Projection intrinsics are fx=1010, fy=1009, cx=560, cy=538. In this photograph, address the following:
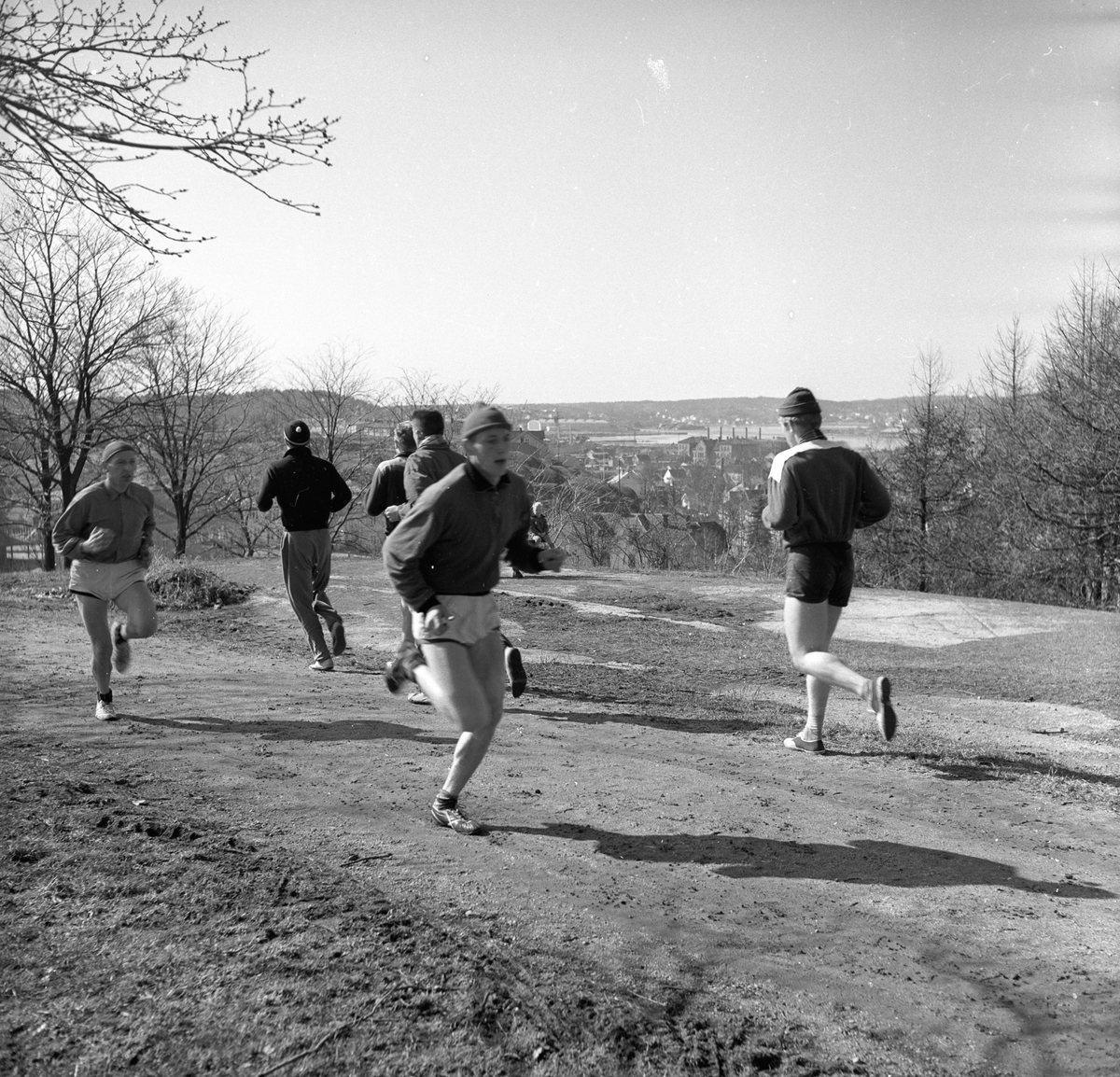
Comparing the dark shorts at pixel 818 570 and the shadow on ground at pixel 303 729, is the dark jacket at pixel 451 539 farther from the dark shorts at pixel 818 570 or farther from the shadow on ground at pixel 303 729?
the shadow on ground at pixel 303 729

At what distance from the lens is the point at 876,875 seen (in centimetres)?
440

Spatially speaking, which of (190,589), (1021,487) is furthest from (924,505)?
(190,589)

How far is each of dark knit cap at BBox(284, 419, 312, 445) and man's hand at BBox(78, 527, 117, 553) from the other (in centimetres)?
185

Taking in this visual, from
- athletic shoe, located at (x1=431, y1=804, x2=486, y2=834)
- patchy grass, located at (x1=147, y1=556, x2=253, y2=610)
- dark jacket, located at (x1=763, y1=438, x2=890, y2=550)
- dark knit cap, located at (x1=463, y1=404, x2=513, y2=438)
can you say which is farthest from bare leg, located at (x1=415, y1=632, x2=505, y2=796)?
patchy grass, located at (x1=147, y1=556, x2=253, y2=610)

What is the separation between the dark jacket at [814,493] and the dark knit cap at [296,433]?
4.23m

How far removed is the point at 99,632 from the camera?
7004 mm

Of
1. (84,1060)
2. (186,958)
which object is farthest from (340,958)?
(84,1060)

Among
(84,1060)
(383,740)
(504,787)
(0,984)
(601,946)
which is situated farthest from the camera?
(383,740)

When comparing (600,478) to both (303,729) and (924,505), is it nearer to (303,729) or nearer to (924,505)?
(924,505)

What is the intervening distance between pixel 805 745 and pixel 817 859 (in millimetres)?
1957

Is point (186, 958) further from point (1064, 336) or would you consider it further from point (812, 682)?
point (1064, 336)

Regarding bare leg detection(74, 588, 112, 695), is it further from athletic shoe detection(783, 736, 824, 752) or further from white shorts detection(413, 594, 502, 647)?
athletic shoe detection(783, 736, 824, 752)

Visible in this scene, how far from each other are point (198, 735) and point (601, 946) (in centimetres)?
396

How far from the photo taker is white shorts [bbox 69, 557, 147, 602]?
690cm
